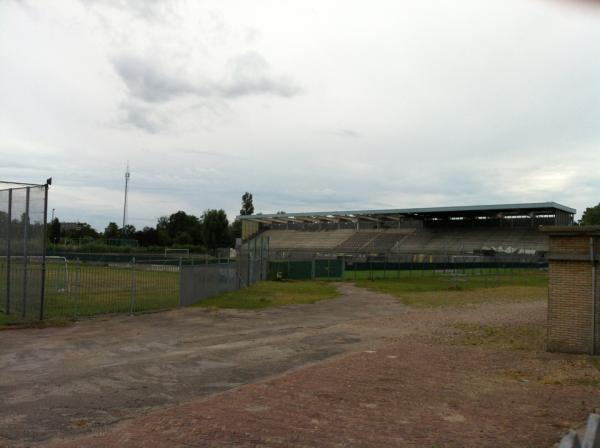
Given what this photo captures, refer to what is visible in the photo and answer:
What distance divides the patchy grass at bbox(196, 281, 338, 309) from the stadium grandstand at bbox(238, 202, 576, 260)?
31.2 m

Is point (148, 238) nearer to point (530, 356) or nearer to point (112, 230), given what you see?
point (112, 230)

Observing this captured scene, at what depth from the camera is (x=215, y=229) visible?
10325cm

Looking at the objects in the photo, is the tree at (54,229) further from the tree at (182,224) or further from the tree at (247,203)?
the tree at (247,203)

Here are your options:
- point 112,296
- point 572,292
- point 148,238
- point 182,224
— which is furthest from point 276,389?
point 182,224

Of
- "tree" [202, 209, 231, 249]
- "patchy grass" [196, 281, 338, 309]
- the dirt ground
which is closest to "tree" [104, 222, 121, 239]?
"tree" [202, 209, 231, 249]

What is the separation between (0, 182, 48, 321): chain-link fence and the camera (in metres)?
16.2

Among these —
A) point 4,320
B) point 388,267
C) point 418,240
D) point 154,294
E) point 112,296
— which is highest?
point 418,240

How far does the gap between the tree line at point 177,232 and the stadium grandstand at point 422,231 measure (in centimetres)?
1120

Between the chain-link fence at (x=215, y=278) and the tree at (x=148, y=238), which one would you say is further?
the tree at (x=148, y=238)

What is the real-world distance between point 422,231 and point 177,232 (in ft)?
218

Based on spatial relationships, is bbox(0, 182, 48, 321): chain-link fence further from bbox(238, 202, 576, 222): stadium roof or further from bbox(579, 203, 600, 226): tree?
bbox(579, 203, 600, 226): tree

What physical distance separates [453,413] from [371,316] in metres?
12.6

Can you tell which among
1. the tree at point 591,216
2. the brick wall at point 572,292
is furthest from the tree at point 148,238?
the brick wall at point 572,292

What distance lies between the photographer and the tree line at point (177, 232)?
339 ft
